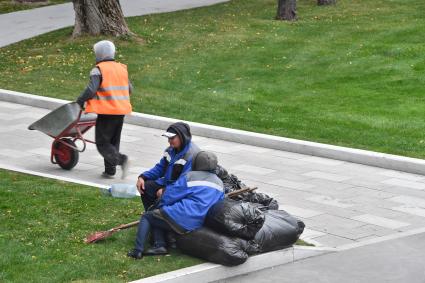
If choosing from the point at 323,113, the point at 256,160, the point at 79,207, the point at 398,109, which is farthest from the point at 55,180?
the point at 398,109

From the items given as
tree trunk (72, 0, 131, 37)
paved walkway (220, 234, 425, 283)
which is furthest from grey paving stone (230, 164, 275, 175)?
tree trunk (72, 0, 131, 37)

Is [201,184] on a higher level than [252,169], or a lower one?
higher

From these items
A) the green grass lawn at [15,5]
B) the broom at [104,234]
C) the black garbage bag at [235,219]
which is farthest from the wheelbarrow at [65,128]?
the green grass lawn at [15,5]

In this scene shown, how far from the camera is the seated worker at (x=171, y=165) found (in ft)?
33.0

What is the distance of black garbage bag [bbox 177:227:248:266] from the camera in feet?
31.0

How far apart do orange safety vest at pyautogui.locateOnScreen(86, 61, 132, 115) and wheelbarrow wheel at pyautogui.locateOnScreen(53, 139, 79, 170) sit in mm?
847

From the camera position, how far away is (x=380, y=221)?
11.5 metres

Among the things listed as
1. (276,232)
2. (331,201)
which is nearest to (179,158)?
(276,232)

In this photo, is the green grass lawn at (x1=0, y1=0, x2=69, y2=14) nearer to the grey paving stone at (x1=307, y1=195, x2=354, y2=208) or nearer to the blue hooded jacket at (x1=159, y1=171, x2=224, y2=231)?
the grey paving stone at (x1=307, y1=195, x2=354, y2=208)

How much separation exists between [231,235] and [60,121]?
437 cm

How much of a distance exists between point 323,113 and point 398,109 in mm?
1315

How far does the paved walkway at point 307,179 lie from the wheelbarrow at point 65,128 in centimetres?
18

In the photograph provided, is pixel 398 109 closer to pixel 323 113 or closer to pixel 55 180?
pixel 323 113

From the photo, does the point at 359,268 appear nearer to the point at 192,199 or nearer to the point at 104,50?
the point at 192,199
